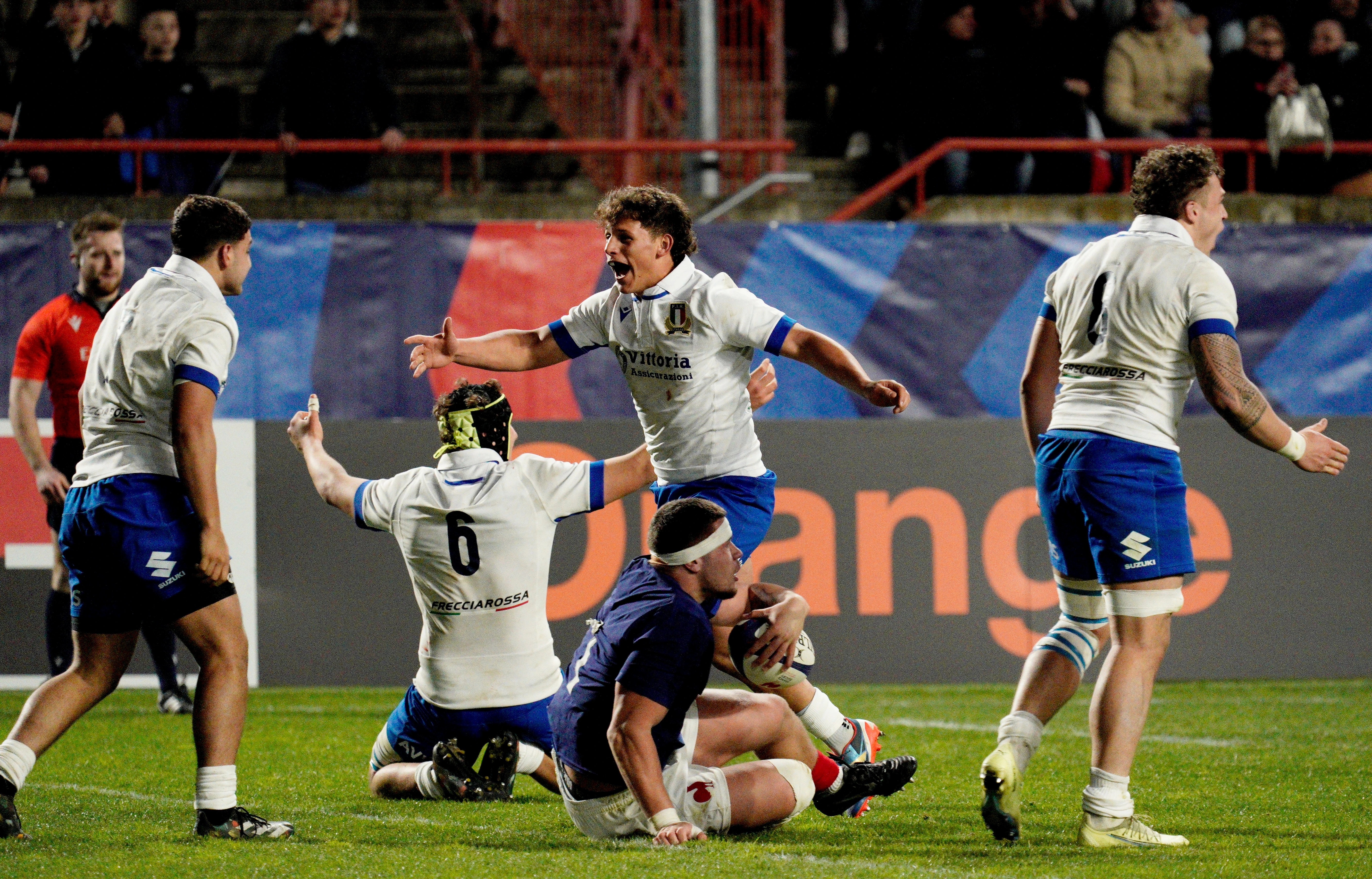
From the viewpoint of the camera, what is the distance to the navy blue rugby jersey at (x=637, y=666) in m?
4.56

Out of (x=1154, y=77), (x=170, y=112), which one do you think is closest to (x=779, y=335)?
(x=170, y=112)

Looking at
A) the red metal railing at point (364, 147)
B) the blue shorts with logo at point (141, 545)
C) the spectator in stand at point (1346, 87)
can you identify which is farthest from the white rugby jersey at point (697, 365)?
the spectator in stand at point (1346, 87)

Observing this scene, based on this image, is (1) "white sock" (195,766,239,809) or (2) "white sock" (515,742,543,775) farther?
(2) "white sock" (515,742,543,775)

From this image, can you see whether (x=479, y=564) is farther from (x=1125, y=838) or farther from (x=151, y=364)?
(x=1125, y=838)

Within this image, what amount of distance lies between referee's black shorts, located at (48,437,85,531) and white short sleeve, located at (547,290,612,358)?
3052 millimetres

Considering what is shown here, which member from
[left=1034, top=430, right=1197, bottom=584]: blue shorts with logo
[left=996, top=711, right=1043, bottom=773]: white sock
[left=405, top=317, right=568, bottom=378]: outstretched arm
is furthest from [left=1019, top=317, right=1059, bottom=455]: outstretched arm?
[left=405, top=317, right=568, bottom=378]: outstretched arm

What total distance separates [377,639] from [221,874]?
15.3 ft

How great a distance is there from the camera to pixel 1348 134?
40.9 feet

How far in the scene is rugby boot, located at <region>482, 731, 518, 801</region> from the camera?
557 cm

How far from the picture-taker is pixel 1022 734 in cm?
492

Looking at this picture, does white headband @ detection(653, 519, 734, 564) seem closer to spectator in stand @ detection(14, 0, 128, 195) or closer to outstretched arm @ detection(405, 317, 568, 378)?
outstretched arm @ detection(405, 317, 568, 378)

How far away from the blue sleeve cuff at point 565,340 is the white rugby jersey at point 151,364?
48.2 inches

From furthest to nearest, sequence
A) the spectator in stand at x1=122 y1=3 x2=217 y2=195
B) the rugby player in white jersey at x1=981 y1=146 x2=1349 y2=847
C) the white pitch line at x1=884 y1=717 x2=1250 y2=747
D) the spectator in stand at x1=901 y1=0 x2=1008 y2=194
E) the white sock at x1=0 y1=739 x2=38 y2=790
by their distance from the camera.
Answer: the spectator in stand at x1=901 y1=0 x2=1008 y2=194, the spectator in stand at x1=122 y1=3 x2=217 y2=195, the white pitch line at x1=884 y1=717 x2=1250 y2=747, the white sock at x1=0 y1=739 x2=38 y2=790, the rugby player in white jersey at x1=981 y1=146 x2=1349 y2=847

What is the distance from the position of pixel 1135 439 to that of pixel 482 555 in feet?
7.16
